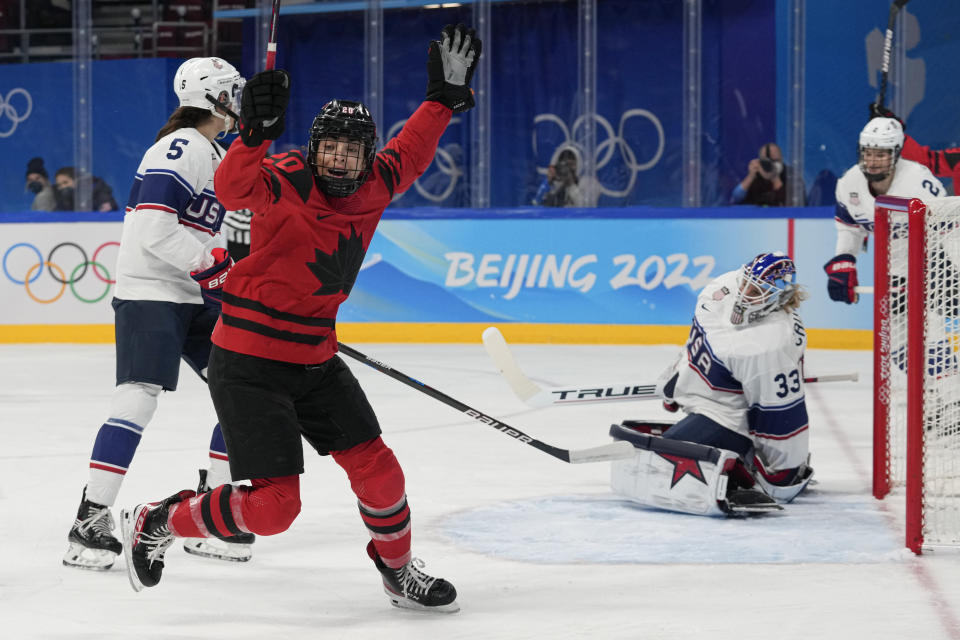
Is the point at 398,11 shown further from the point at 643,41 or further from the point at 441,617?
the point at 441,617

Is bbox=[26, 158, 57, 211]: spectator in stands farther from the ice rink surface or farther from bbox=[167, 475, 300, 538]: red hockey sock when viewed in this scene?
bbox=[167, 475, 300, 538]: red hockey sock

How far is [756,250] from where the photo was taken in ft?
26.0

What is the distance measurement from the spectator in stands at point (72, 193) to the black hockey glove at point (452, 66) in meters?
6.77

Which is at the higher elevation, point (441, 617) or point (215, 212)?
point (215, 212)

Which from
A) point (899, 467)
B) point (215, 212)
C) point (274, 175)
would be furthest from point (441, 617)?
point (899, 467)

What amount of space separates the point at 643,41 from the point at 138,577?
25.5 feet

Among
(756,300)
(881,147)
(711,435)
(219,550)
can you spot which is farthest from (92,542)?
(881,147)

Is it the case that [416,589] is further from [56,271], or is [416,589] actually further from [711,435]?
[56,271]

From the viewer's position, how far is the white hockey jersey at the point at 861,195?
5336 millimetres

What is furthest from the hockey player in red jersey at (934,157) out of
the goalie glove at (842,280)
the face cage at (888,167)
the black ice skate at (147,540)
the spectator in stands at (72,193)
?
the spectator in stands at (72,193)

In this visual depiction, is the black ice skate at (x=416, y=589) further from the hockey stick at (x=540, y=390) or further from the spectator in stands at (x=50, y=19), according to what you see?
the spectator in stands at (x=50, y=19)

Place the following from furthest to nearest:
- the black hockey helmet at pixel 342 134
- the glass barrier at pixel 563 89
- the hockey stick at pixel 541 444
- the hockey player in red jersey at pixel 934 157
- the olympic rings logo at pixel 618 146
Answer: the olympic rings logo at pixel 618 146
the glass barrier at pixel 563 89
the hockey player in red jersey at pixel 934 157
the hockey stick at pixel 541 444
the black hockey helmet at pixel 342 134

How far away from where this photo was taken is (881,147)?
17.0 feet

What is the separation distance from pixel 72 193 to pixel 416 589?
7.09 meters
